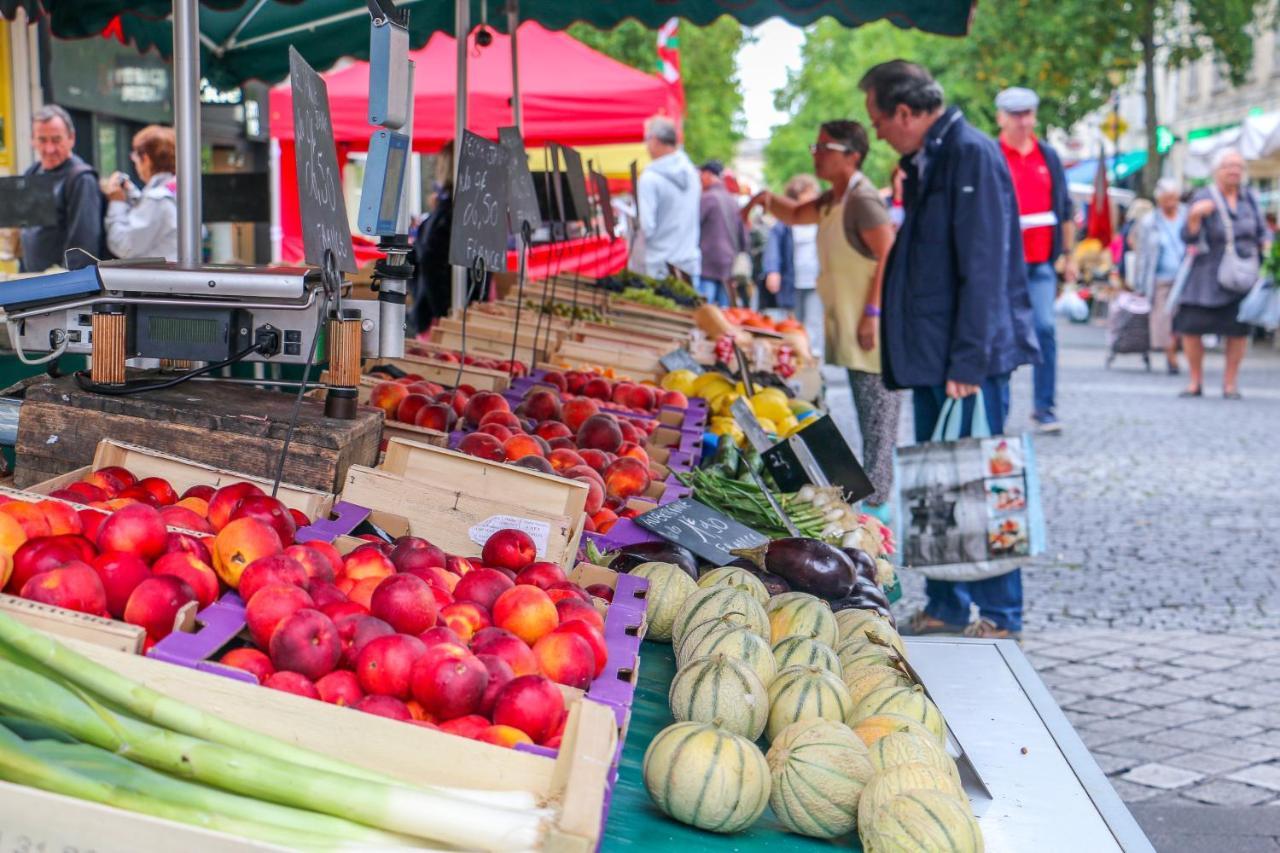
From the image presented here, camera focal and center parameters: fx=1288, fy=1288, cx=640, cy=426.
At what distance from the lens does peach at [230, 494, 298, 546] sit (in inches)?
95.5

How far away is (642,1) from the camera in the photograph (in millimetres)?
7328

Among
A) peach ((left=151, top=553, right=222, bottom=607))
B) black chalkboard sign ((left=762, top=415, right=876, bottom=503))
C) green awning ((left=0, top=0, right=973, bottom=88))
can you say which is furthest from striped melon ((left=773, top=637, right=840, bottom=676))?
green awning ((left=0, top=0, right=973, bottom=88))

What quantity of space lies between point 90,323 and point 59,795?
1.76m

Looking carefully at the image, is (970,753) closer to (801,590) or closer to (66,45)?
(801,590)

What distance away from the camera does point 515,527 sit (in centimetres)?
280

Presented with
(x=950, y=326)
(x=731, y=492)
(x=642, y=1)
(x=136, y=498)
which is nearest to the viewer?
(x=136, y=498)

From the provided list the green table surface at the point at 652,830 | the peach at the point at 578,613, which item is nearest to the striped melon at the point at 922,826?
the green table surface at the point at 652,830

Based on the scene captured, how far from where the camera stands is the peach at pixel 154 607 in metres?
1.97

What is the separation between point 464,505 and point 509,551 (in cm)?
28

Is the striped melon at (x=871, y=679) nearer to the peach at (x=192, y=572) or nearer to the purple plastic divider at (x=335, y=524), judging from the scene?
the purple plastic divider at (x=335, y=524)

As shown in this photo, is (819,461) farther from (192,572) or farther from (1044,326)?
(1044,326)

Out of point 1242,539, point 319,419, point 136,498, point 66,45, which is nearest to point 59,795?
point 136,498

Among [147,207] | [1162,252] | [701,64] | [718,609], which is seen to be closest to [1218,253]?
[1162,252]

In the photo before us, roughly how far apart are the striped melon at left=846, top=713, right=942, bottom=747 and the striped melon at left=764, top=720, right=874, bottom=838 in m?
0.11
